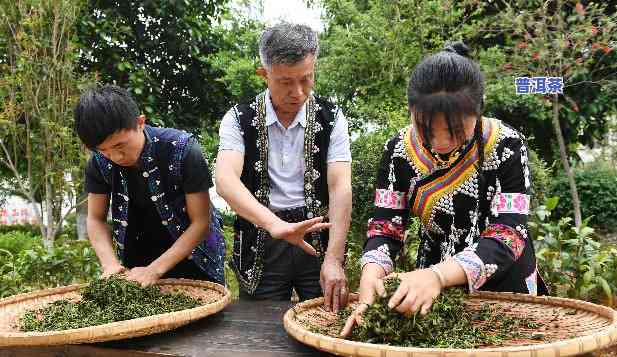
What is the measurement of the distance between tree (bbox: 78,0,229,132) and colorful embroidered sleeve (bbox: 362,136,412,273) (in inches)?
199

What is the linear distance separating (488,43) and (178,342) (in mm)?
7935

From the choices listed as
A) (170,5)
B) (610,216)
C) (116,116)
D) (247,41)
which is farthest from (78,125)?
(610,216)

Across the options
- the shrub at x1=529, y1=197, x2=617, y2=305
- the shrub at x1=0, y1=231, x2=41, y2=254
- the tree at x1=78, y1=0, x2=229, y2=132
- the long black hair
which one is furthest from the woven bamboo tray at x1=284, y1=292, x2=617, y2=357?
the shrub at x1=0, y1=231, x2=41, y2=254

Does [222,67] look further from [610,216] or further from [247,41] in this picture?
[610,216]

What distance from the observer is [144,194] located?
95.9 inches

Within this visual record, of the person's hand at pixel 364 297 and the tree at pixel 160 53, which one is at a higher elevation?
the tree at pixel 160 53

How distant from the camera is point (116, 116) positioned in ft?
6.92

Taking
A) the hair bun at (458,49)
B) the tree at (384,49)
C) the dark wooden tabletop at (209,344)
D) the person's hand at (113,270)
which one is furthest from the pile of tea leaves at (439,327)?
the tree at (384,49)

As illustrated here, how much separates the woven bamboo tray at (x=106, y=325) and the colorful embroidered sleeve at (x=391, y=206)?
550mm

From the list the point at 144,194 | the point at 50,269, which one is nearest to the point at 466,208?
the point at 144,194

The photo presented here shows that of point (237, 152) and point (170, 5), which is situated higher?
point (170, 5)

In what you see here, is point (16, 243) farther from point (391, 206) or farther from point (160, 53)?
point (391, 206)

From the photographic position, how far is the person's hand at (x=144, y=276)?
86.6 inches

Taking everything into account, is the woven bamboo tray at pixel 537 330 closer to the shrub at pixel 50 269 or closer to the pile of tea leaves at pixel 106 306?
the pile of tea leaves at pixel 106 306
